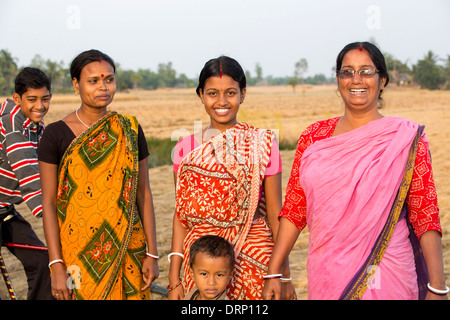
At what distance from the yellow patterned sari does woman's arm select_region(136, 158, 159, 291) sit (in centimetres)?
10

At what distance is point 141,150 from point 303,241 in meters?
3.97

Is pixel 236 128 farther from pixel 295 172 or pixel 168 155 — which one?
pixel 168 155

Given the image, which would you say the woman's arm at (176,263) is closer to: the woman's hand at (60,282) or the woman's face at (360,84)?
the woman's hand at (60,282)

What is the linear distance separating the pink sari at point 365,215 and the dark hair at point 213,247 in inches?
19.9

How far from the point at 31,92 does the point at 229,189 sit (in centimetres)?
194

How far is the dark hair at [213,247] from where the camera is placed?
2.67 meters

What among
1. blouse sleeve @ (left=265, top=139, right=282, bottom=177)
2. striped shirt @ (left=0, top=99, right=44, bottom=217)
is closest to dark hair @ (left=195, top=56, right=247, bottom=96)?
blouse sleeve @ (left=265, top=139, right=282, bottom=177)

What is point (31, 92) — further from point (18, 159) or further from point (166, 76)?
point (166, 76)

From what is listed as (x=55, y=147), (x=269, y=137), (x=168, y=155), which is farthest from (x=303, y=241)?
(x=168, y=155)

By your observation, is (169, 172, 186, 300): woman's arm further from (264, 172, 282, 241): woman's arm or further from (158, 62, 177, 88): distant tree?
(158, 62, 177, 88): distant tree

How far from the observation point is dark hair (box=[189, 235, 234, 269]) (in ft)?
8.75

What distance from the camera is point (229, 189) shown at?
9.17ft

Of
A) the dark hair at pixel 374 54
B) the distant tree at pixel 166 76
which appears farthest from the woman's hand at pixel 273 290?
the distant tree at pixel 166 76
